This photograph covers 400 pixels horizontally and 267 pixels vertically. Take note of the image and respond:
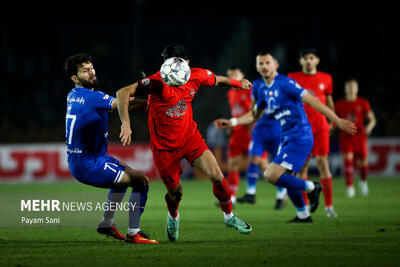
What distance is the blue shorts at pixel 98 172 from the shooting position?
7516 mm

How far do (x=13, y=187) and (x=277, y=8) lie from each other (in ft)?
66.3

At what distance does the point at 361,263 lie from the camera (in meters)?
6.26

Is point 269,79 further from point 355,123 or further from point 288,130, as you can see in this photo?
point 355,123

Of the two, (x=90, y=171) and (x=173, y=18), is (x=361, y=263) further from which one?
(x=173, y=18)

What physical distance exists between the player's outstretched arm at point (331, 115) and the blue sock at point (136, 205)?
2.38 meters

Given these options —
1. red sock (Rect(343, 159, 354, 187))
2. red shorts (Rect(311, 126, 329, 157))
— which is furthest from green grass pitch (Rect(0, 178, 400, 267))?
red sock (Rect(343, 159, 354, 187))

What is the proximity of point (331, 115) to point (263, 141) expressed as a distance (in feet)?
13.0

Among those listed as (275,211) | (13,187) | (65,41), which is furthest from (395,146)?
(65,41)

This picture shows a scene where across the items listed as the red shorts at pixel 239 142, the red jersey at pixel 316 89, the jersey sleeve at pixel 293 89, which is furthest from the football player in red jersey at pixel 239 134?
the jersey sleeve at pixel 293 89

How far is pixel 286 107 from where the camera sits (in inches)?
361

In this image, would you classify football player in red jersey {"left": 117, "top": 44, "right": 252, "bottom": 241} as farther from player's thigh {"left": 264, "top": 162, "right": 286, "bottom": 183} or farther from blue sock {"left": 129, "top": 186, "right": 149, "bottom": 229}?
player's thigh {"left": 264, "top": 162, "right": 286, "bottom": 183}

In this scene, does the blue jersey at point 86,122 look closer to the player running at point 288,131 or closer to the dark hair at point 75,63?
the dark hair at point 75,63

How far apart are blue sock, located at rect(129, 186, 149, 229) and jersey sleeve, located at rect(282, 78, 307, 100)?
2400 millimetres

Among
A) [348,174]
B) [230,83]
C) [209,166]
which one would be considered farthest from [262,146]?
[209,166]
